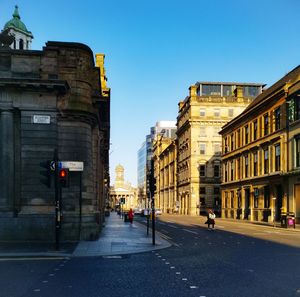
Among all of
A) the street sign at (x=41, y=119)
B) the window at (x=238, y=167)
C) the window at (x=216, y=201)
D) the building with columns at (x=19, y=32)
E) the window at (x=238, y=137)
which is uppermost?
the building with columns at (x=19, y=32)

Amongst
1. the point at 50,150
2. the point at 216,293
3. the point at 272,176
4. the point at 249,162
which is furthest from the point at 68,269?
the point at 249,162

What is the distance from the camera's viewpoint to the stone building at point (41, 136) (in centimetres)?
2227

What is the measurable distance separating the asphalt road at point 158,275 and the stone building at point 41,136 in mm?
6622

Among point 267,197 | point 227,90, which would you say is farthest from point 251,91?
point 267,197

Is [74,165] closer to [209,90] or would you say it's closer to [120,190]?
[209,90]

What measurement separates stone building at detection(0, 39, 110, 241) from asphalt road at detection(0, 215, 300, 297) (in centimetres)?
662

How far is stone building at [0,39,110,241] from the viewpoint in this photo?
2227 cm

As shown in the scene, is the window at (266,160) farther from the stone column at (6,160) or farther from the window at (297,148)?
the stone column at (6,160)

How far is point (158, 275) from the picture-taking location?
12422 mm

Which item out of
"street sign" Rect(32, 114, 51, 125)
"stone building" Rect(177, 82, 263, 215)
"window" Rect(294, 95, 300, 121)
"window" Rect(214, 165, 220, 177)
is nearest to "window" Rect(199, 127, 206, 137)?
"stone building" Rect(177, 82, 263, 215)

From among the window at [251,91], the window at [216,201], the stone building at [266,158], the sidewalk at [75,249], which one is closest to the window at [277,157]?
the stone building at [266,158]

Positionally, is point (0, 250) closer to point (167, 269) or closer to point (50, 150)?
point (50, 150)

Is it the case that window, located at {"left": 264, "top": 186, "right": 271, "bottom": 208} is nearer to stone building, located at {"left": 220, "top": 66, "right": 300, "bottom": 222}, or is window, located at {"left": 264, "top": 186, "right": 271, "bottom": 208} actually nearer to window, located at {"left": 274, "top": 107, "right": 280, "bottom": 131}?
stone building, located at {"left": 220, "top": 66, "right": 300, "bottom": 222}

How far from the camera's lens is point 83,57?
2403 cm
